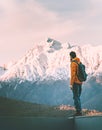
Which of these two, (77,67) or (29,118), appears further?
(77,67)

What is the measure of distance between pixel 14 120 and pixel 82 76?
18.7 feet

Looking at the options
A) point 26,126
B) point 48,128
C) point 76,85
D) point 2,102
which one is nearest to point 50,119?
point 48,128

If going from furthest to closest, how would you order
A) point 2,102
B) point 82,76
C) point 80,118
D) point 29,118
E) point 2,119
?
point 2,102 < point 82,76 < point 80,118 < point 29,118 < point 2,119

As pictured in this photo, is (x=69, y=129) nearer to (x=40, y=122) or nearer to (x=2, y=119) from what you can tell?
(x=40, y=122)

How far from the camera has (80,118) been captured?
13703 mm

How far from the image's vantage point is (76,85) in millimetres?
17422

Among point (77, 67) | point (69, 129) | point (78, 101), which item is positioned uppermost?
point (77, 67)

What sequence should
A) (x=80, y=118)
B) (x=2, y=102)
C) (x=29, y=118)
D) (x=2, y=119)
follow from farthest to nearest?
(x=2, y=102) < (x=80, y=118) < (x=29, y=118) < (x=2, y=119)

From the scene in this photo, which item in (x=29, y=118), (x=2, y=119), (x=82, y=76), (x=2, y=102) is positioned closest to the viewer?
(x=2, y=119)

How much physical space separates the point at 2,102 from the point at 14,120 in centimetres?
2214

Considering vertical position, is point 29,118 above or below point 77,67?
below

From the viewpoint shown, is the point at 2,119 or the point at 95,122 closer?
the point at 2,119

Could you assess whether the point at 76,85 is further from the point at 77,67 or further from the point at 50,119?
the point at 50,119

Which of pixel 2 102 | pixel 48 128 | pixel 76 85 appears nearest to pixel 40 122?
pixel 48 128
